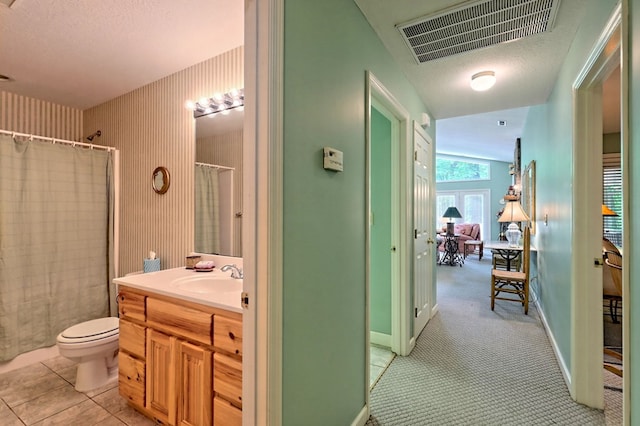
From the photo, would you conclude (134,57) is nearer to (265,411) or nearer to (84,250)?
(84,250)

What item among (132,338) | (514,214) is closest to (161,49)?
(132,338)

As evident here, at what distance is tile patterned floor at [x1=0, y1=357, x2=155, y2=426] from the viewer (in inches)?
68.4

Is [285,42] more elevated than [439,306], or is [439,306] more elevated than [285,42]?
[285,42]

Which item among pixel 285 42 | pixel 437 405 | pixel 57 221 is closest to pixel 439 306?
pixel 437 405

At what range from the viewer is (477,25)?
1773 millimetres

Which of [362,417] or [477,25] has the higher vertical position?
[477,25]

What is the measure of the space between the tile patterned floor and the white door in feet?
7.45

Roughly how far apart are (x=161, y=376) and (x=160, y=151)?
180 cm

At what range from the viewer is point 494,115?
183 inches

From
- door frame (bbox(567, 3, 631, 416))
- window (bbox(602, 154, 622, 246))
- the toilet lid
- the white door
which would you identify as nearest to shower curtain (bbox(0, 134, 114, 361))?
the toilet lid

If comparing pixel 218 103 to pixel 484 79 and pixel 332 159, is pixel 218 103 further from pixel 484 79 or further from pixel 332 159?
pixel 484 79

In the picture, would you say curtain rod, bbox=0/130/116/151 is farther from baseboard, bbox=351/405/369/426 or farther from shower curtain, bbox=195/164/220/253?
baseboard, bbox=351/405/369/426

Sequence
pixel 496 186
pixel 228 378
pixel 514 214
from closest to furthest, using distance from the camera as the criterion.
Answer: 1. pixel 228 378
2. pixel 514 214
3. pixel 496 186

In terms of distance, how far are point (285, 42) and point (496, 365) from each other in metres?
2.74
